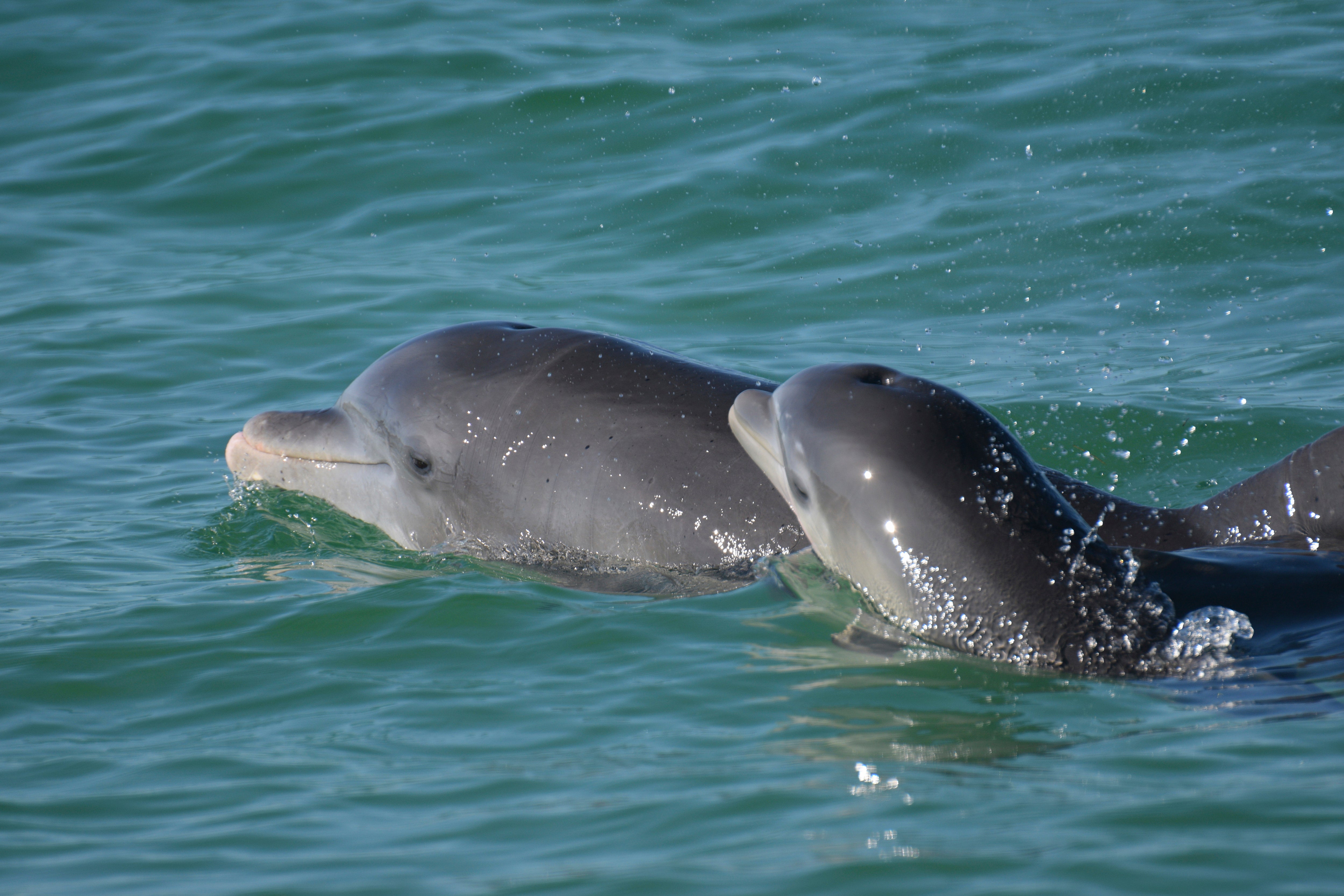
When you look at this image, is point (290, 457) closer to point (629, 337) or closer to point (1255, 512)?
point (629, 337)

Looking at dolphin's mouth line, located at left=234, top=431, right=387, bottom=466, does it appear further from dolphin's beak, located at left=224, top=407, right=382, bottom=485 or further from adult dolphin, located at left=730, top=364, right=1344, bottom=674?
adult dolphin, located at left=730, top=364, right=1344, bottom=674

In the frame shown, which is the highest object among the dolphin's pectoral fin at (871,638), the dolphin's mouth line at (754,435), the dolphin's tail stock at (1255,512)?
the dolphin's mouth line at (754,435)

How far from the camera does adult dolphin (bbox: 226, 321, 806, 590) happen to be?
7.09 m

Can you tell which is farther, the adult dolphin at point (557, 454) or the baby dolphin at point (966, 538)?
the adult dolphin at point (557, 454)

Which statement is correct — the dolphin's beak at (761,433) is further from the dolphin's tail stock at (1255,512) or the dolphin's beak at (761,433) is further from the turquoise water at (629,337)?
the dolphin's tail stock at (1255,512)

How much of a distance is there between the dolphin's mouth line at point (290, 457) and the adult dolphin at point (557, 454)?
0.07 ft

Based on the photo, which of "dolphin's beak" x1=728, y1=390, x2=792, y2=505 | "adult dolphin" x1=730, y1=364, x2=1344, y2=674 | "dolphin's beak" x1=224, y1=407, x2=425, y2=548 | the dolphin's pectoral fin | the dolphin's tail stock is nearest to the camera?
"adult dolphin" x1=730, y1=364, x2=1344, y2=674

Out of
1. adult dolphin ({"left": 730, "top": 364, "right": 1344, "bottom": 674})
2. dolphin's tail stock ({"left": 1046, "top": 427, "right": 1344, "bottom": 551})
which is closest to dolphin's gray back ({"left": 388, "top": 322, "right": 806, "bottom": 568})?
adult dolphin ({"left": 730, "top": 364, "right": 1344, "bottom": 674})

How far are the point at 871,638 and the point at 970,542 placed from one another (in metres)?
0.62

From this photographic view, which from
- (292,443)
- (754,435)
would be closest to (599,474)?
(754,435)

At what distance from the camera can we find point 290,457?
332 inches

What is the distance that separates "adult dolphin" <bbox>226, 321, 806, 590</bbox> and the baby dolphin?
37.6 inches

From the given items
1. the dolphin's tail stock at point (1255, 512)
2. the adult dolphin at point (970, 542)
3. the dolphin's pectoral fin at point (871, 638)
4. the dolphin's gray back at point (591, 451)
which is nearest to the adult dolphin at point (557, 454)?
the dolphin's gray back at point (591, 451)

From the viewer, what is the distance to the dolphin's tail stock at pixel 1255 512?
6875 mm
